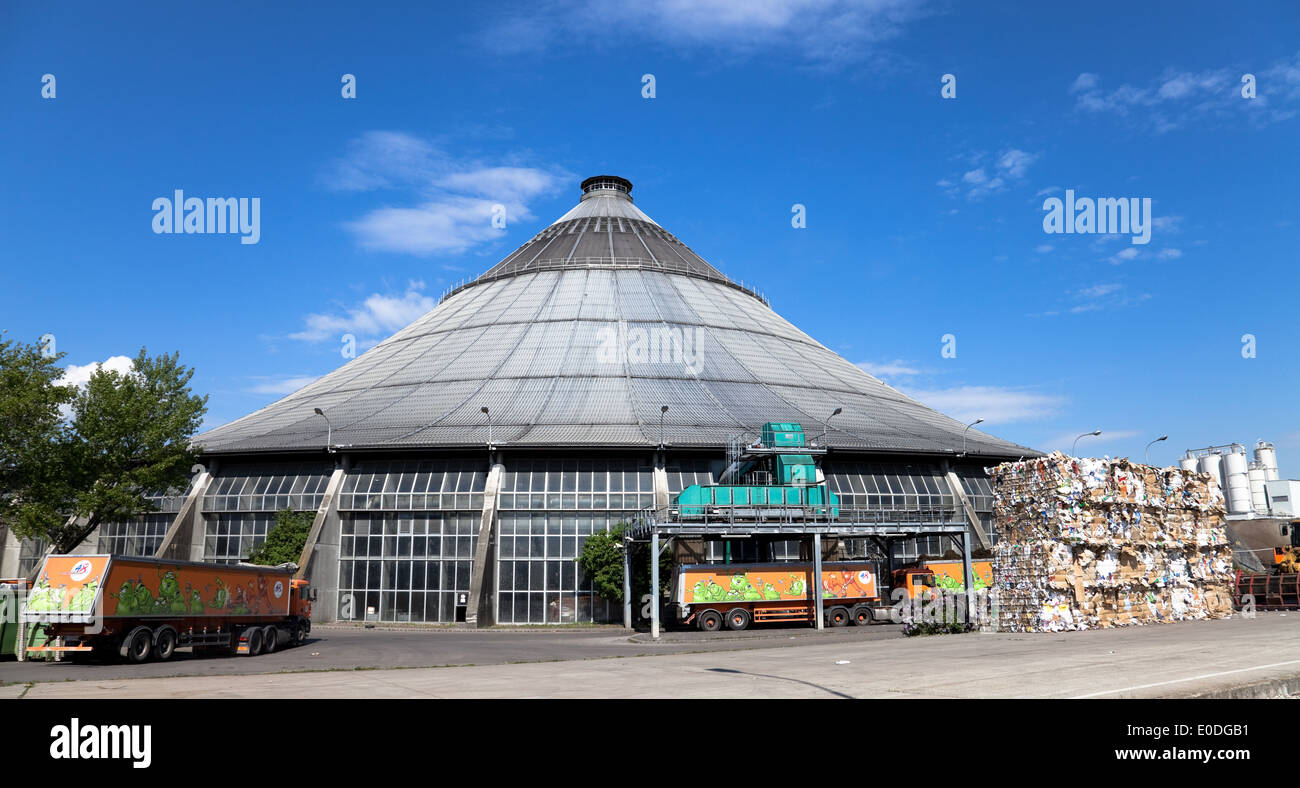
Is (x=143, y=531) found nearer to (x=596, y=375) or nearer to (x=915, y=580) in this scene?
(x=596, y=375)

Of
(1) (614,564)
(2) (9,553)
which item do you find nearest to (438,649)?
(1) (614,564)

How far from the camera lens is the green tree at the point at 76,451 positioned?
35062 millimetres

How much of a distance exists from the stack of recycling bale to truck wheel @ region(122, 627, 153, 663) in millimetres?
28867

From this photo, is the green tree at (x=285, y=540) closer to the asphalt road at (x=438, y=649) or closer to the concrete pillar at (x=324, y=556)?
the concrete pillar at (x=324, y=556)

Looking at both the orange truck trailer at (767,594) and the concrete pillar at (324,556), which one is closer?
the orange truck trailer at (767,594)

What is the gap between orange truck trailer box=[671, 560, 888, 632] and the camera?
121ft

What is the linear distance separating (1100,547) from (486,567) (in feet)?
98.7

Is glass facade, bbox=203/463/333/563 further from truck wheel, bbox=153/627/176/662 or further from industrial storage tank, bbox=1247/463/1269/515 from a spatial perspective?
industrial storage tank, bbox=1247/463/1269/515

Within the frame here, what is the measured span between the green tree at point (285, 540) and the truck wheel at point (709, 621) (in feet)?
→ 77.9

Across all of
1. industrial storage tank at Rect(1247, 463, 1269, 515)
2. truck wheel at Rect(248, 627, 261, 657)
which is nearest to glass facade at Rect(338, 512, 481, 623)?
truck wheel at Rect(248, 627, 261, 657)

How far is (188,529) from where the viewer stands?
4947 cm

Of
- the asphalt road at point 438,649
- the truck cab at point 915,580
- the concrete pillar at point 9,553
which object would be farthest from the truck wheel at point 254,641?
the concrete pillar at point 9,553
